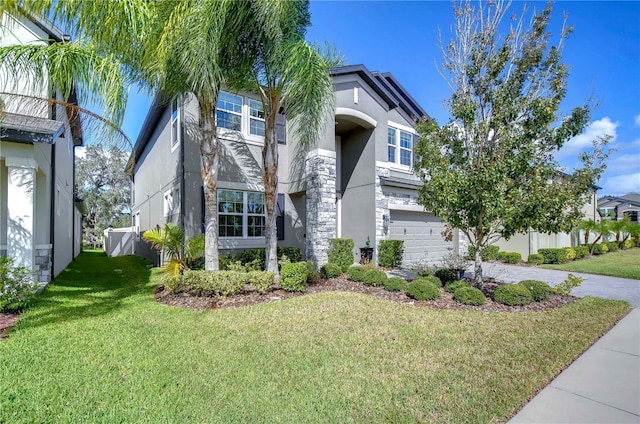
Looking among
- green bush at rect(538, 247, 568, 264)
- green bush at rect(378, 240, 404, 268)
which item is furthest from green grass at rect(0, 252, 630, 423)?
green bush at rect(538, 247, 568, 264)

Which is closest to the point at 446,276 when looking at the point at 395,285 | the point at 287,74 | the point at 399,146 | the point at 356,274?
the point at 395,285

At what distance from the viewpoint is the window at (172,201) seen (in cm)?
1167

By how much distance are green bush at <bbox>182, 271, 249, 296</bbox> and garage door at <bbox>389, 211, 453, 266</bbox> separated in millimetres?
7604

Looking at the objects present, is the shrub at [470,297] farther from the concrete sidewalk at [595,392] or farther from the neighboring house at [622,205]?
the neighboring house at [622,205]

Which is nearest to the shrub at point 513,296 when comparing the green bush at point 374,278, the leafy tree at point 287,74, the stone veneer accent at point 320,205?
the green bush at point 374,278

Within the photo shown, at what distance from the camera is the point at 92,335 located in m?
5.25

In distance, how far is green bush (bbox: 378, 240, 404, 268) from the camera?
12.6m

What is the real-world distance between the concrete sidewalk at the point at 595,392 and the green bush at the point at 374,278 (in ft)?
15.8

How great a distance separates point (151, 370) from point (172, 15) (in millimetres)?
6826

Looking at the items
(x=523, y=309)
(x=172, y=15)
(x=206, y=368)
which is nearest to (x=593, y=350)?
(x=523, y=309)

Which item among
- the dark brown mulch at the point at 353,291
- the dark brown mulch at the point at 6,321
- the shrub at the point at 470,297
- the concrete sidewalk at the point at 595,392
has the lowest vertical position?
the concrete sidewalk at the point at 595,392

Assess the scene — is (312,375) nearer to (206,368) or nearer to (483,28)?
(206,368)

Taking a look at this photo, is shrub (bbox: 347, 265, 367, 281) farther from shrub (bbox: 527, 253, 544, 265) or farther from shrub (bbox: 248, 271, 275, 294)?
shrub (bbox: 527, 253, 544, 265)

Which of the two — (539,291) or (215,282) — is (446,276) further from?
(215,282)
